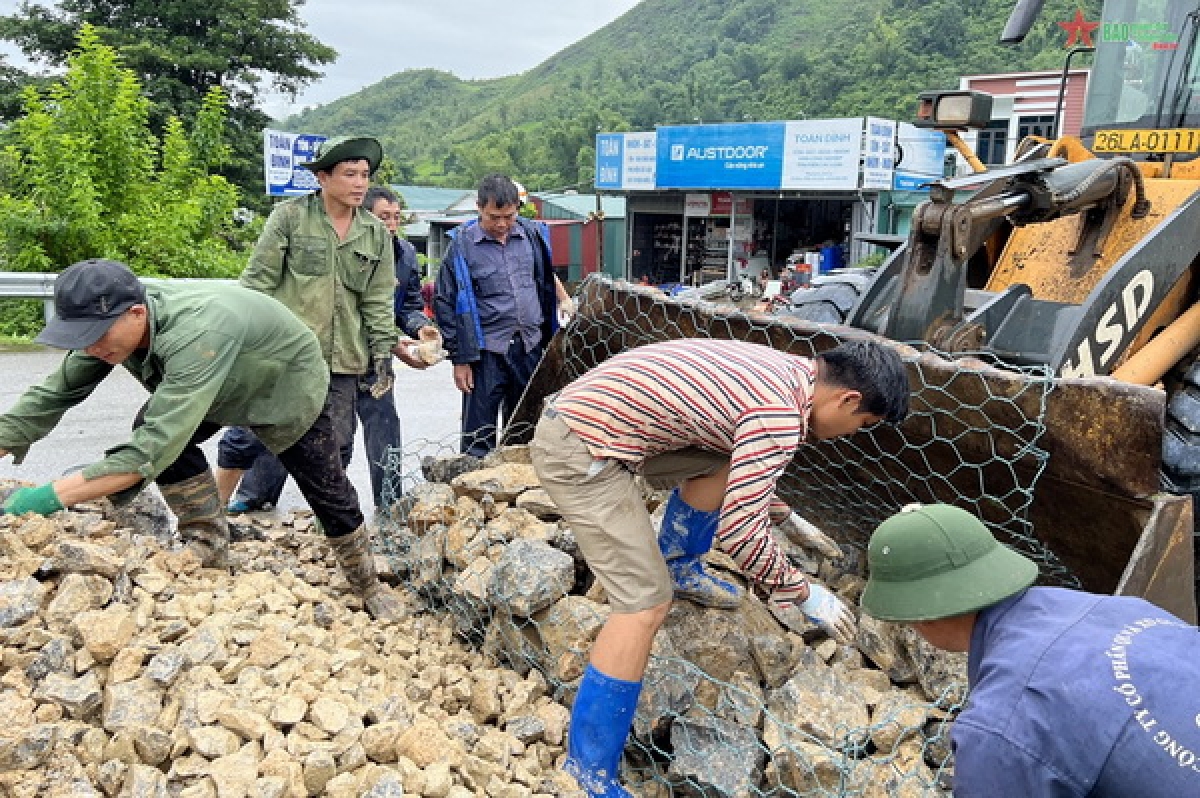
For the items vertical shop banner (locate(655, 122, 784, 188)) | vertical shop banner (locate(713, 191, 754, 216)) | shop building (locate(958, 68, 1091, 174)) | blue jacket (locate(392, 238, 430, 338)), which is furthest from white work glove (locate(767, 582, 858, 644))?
shop building (locate(958, 68, 1091, 174))

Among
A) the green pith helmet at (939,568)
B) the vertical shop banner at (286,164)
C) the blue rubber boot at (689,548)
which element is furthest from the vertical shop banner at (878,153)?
the green pith helmet at (939,568)

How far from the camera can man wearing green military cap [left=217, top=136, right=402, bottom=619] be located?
3.65 m

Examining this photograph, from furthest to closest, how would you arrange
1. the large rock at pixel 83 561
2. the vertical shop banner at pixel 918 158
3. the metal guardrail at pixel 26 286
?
the vertical shop banner at pixel 918 158, the metal guardrail at pixel 26 286, the large rock at pixel 83 561

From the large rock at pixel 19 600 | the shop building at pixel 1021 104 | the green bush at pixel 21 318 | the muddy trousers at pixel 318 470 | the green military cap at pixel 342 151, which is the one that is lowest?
the green bush at pixel 21 318

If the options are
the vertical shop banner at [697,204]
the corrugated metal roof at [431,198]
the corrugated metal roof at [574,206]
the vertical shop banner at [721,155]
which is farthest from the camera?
the corrugated metal roof at [431,198]

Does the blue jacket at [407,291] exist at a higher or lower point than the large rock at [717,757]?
higher

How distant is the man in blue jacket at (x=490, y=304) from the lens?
4344 mm

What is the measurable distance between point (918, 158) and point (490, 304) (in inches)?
686

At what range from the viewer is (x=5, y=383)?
6465 millimetres

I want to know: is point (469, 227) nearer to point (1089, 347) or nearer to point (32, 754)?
point (1089, 347)

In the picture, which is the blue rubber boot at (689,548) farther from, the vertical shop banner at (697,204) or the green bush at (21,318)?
the vertical shop banner at (697,204)

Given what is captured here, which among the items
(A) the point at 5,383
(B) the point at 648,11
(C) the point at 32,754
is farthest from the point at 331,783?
(B) the point at 648,11

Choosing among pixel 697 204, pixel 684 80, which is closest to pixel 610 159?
pixel 697 204

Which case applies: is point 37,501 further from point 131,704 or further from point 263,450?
point 263,450
